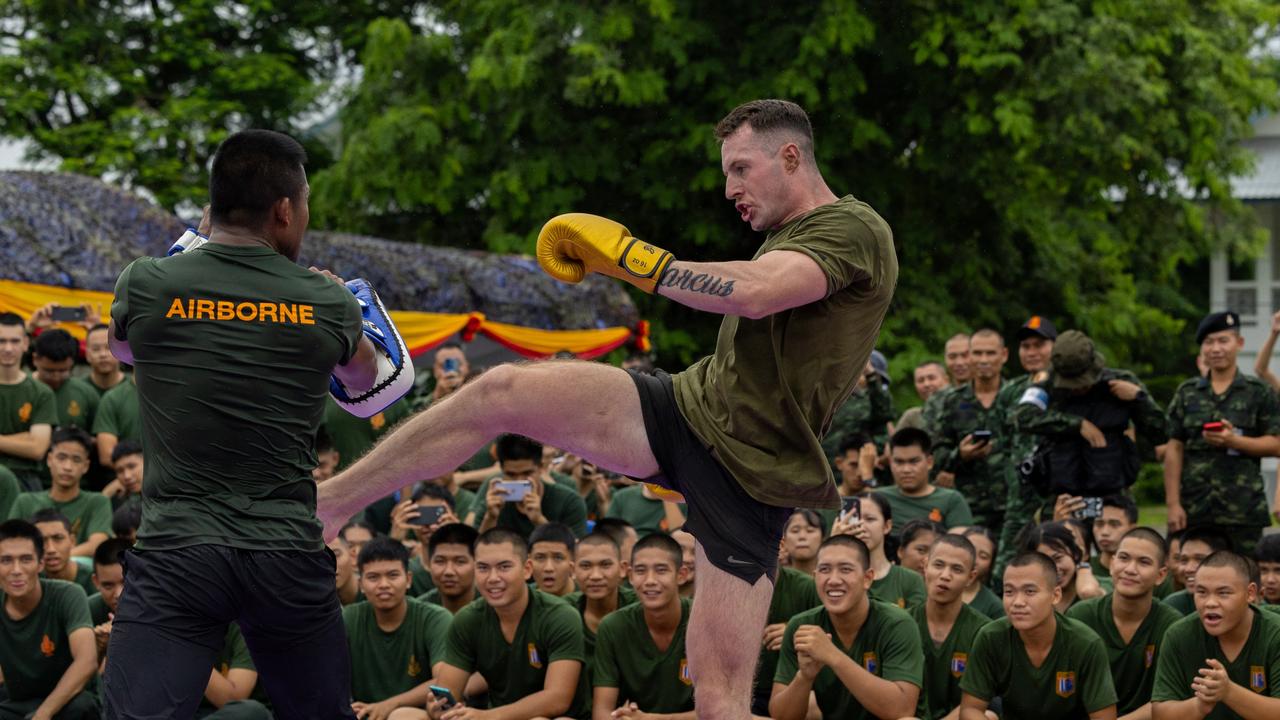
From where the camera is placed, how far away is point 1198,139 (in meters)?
18.2

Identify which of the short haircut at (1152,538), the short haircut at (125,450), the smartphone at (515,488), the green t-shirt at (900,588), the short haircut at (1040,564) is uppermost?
the short haircut at (1152,538)

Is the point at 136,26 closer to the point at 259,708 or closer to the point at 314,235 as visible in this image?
the point at 314,235

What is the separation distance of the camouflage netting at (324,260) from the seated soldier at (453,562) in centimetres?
593

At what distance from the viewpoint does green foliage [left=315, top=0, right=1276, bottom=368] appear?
17.1 metres

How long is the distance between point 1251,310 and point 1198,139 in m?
12.0

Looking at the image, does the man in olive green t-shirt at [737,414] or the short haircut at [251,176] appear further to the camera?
the man in olive green t-shirt at [737,414]

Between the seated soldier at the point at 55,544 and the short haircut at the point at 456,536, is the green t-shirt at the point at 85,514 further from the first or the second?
the short haircut at the point at 456,536

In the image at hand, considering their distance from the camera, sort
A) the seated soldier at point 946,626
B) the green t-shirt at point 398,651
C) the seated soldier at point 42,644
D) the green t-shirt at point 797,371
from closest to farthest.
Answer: the green t-shirt at point 797,371, the seated soldier at point 946,626, the seated soldier at point 42,644, the green t-shirt at point 398,651

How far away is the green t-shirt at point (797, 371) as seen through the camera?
491cm

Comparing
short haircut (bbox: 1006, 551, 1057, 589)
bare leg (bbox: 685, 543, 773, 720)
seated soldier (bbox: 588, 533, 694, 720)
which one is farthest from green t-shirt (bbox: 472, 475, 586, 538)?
bare leg (bbox: 685, 543, 773, 720)

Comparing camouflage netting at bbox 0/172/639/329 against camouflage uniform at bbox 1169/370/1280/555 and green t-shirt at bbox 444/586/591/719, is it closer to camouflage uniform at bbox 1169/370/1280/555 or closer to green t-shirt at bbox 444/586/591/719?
green t-shirt at bbox 444/586/591/719

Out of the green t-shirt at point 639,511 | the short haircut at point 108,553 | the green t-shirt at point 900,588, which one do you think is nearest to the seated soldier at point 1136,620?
the green t-shirt at point 900,588

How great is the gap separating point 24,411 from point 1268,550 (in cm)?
778

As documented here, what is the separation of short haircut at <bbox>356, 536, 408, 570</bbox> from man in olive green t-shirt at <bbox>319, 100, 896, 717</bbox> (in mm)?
3458
